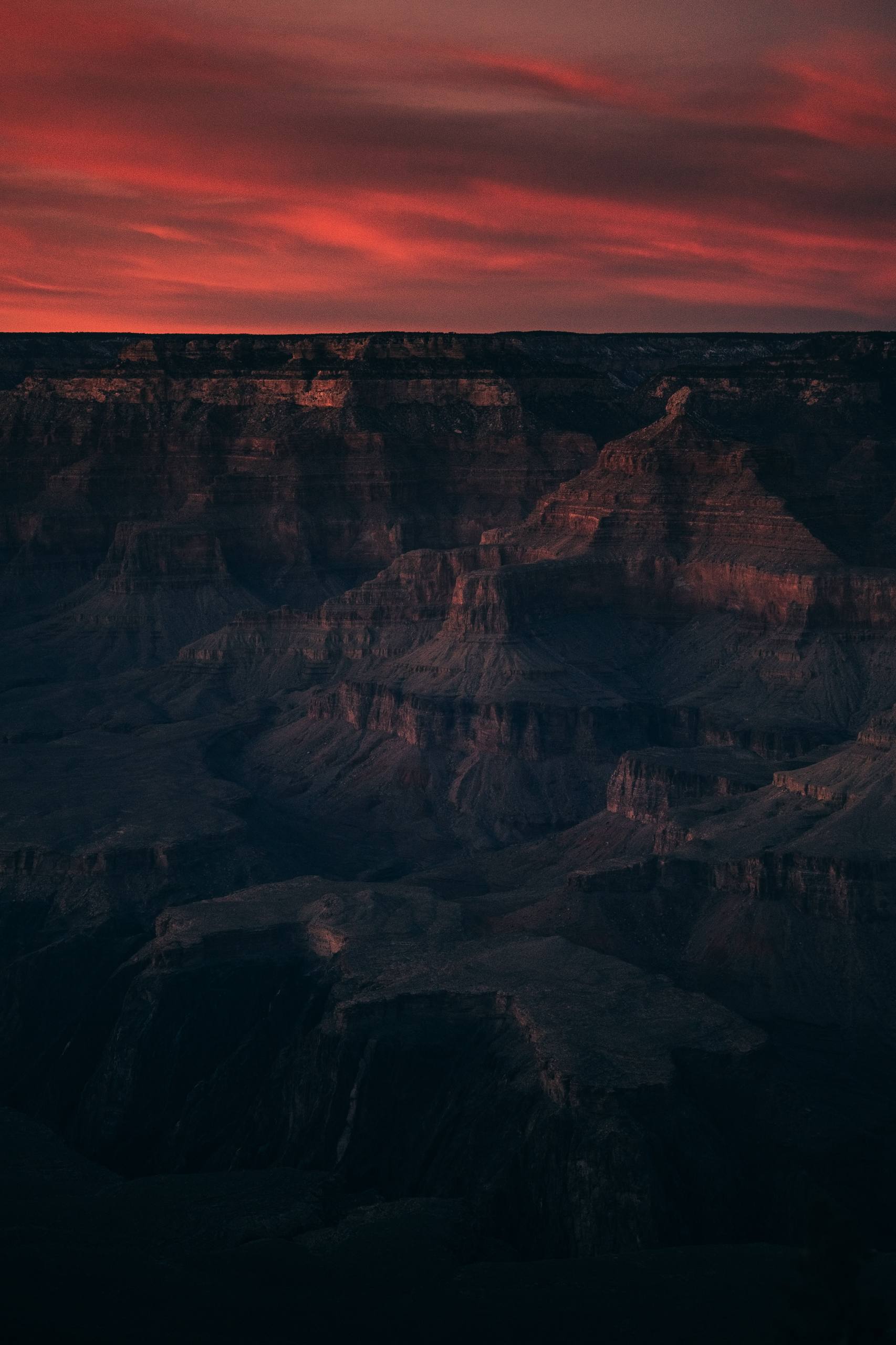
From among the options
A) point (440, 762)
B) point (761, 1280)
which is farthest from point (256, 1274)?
point (440, 762)

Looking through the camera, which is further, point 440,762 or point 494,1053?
point 440,762

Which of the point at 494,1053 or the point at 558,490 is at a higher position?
the point at 558,490

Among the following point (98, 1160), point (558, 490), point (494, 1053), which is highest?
point (558, 490)

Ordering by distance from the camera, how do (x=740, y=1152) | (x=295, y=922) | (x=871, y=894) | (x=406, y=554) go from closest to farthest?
1. (x=740, y=1152)
2. (x=871, y=894)
3. (x=295, y=922)
4. (x=406, y=554)

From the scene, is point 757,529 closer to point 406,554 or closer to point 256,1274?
point 406,554

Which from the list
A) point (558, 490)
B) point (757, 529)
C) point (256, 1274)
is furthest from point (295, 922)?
point (558, 490)

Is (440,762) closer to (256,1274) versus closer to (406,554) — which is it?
(406,554)

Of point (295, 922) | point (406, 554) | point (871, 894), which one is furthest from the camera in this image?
point (406, 554)
